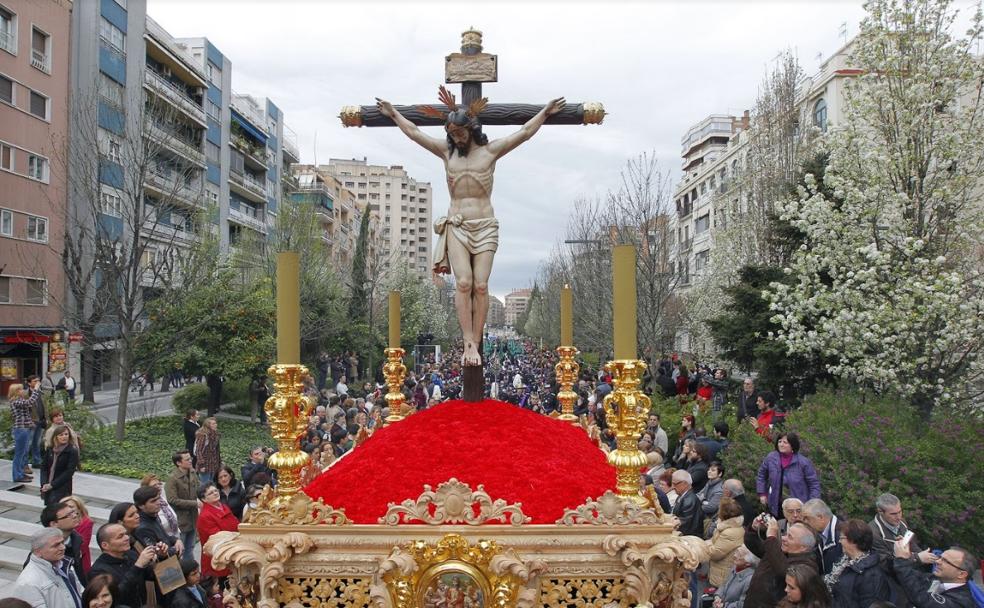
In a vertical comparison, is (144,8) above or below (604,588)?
above

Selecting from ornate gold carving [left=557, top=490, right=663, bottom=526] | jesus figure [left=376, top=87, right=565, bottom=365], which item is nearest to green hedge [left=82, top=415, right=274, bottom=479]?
jesus figure [left=376, top=87, right=565, bottom=365]

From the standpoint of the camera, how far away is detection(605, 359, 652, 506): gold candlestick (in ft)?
13.1

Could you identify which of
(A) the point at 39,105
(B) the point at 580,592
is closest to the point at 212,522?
(B) the point at 580,592

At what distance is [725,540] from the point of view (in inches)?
223

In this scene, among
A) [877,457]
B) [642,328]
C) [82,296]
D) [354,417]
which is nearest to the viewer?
[877,457]

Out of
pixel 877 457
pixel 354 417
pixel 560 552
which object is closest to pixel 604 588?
pixel 560 552

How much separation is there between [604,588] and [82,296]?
15.5 metres

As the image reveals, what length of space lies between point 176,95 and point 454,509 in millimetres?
33737

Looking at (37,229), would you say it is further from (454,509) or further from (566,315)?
(454,509)

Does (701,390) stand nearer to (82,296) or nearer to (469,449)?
(469,449)

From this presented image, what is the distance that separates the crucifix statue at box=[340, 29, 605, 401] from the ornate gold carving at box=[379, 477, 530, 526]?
2.15 metres

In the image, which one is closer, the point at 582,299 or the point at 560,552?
the point at 560,552

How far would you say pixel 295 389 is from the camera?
414cm

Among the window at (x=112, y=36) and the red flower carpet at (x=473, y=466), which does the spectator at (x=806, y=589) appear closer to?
the red flower carpet at (x=473, y=466)
